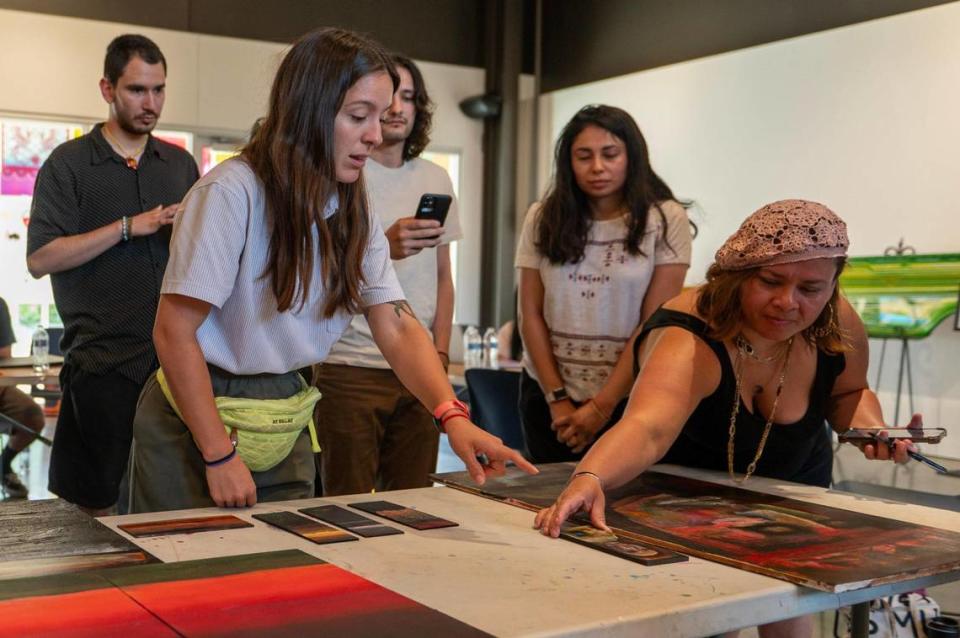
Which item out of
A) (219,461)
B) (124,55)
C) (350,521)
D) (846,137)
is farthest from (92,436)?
(846,137)

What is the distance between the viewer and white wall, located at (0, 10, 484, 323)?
7.31m

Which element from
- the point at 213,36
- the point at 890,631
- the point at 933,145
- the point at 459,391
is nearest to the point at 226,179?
the point at 890,631

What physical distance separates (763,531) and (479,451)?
482mm

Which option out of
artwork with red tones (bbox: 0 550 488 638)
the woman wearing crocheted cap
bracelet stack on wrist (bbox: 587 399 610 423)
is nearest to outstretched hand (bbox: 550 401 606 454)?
bracelet stack on wrist (bbox: 587 399 610 423)

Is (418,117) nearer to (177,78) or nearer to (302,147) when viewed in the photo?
(302,147)

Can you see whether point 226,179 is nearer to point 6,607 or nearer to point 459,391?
point 6,607

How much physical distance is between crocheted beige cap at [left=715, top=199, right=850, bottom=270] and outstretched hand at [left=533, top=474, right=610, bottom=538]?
0.54 m

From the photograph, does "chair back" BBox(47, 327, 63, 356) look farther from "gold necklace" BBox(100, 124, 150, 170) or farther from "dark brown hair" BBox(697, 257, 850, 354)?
"dark brown hair" BBox(697, 257, 850, 354)

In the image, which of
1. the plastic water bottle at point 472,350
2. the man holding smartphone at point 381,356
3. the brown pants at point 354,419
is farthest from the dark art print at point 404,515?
the plastic water bottle at point 472,350

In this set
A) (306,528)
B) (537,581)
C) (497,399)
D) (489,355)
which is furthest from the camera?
(489,355)

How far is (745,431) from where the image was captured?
2232 mm

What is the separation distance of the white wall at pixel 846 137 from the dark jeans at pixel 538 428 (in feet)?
12.9

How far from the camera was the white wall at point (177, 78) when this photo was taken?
288 inches

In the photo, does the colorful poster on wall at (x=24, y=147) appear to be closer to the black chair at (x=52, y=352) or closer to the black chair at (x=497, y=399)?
the black chair at (x=52, y=352)
